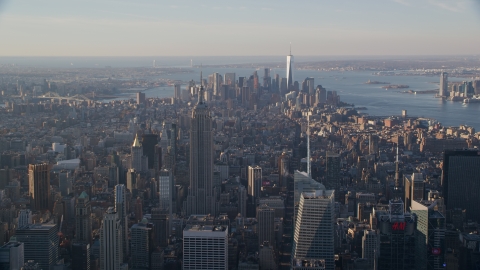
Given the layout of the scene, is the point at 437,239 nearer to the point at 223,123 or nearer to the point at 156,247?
the point at 156,247

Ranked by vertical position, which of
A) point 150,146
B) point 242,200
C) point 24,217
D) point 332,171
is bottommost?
point 242,200

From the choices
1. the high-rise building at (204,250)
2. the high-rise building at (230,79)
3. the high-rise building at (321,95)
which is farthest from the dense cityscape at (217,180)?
the high-rise building at (321,95)

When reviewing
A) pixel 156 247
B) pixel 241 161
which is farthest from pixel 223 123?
pixel 156 247

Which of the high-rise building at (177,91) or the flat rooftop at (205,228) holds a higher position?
the high-rise building at (177,91)

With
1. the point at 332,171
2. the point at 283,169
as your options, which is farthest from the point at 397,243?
the point at 283,169

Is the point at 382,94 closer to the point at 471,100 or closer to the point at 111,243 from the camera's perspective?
the point at 471,100

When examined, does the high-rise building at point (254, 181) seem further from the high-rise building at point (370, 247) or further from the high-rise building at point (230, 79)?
the high-rise building at point (230, 79)

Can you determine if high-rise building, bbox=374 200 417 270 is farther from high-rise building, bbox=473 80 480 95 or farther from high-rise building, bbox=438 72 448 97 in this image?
high-rise building, bbox=438 72 448 97
